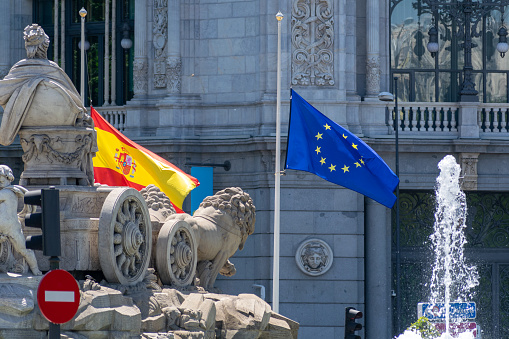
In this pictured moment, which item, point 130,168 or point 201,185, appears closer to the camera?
point 130,168

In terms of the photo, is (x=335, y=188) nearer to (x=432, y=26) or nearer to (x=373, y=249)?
(x=373, y=249)

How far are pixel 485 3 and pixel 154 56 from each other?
27.8ft

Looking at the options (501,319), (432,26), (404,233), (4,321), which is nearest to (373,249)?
(404,233)

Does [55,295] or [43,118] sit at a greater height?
[43,118]

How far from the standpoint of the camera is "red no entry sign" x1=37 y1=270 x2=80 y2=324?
1162 cm

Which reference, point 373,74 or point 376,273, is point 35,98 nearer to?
point 376,273

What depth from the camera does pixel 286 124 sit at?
99.7 ft

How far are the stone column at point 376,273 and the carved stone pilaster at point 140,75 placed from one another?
640 centimetres

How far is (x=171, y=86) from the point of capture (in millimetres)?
31891

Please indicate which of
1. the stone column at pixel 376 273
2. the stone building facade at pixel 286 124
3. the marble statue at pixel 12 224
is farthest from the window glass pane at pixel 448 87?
the marble statue at pixel 12 224

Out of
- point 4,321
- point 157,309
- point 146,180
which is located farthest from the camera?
point 146,180

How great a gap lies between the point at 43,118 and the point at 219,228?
3.72 meters

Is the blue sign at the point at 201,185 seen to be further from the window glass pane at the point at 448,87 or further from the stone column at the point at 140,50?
the window glass pane at the point at 448,87

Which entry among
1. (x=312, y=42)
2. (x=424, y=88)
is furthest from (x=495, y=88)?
(x=312, y=42)
